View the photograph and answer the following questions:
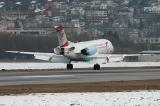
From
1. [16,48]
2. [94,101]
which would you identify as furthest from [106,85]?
[16,48]

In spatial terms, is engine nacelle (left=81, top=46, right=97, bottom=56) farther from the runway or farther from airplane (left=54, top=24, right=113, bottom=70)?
the runway

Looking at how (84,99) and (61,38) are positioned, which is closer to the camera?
(84,99)

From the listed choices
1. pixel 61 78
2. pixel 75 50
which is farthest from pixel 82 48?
pixel 61 78

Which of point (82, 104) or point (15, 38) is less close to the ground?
point (82, 104)

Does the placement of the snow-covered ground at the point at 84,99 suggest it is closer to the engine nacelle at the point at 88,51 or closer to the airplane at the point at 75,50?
the airplane at the point at 75,50

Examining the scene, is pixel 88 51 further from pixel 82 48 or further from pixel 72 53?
pixel 72 53

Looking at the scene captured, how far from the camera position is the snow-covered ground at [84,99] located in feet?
110

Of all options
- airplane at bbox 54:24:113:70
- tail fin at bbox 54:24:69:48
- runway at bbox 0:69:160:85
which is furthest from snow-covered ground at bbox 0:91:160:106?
tail fin at bbox 54:24:69:48

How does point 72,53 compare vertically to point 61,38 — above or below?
below

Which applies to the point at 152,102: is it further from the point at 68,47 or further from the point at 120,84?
the point at 68,47

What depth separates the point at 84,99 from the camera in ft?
115

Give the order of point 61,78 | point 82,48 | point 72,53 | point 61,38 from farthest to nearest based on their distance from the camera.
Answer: point 61,38, point 82,48, point 72,53, point 61,78

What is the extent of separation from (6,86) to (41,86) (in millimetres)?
2363

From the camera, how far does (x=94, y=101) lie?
3444cm
